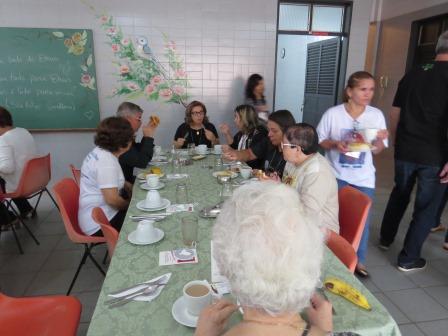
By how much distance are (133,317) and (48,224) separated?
2.77 m

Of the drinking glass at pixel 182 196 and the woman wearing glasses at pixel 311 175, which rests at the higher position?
the woman wearing glasses at pixel 311 175

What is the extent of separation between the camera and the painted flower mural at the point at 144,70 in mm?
3973

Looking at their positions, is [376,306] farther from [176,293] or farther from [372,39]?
[372,39]

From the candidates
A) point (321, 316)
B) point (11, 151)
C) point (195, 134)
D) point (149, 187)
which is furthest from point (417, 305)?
point (11, 151)

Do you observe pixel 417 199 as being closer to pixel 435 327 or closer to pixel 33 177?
pixel 435 327

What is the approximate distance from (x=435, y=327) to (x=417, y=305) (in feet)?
0.64

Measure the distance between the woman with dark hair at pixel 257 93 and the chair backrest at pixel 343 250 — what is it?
2.68 metres

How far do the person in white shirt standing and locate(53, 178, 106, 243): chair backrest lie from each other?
1.04 meters

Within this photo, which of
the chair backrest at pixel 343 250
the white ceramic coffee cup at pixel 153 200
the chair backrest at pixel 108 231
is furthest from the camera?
the white ceramic coffee cup at pixel 153 200

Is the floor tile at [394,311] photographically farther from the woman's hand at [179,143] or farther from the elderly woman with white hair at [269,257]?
the woman's hand at [179,143]

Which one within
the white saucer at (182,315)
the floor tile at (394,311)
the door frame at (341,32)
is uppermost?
the door frame at (341,32)

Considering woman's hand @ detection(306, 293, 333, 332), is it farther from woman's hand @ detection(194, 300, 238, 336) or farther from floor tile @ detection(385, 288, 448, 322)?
floor tile @ detection(385, 288, 448, 322)

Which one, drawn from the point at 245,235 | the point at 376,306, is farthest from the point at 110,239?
the point at 376,306

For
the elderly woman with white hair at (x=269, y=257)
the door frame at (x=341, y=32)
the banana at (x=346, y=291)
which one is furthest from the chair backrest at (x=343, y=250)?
the door frame at (x=341, y=32)
